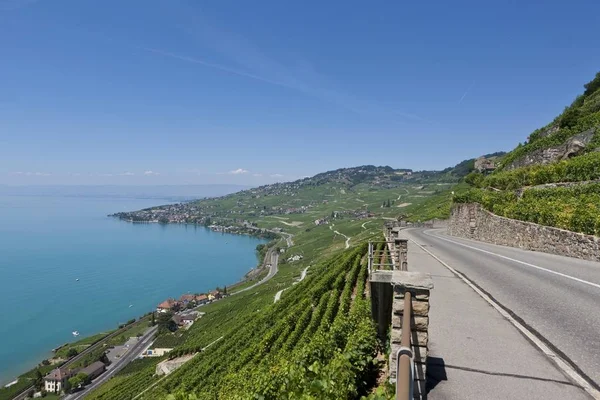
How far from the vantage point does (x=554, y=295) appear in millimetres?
9266

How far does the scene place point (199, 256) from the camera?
592 feet

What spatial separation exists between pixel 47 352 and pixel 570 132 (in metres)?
106

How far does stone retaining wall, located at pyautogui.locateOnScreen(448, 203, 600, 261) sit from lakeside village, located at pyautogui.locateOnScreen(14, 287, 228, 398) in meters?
57.9

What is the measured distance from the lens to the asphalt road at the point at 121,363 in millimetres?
62713

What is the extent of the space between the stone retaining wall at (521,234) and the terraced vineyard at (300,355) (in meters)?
10.2

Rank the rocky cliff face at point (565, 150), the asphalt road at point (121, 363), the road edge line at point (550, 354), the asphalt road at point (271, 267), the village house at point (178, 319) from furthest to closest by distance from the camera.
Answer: the asphalt road at point (271, 267), the village house at point (178, 319), the asphalt road at point (121, 363), the rocky cliff face at point (565, 150), the road edge line at point (550, 354)

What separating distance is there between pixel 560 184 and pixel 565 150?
889cm

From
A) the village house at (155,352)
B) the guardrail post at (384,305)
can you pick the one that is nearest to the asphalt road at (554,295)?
the guardrail post at (384,305)

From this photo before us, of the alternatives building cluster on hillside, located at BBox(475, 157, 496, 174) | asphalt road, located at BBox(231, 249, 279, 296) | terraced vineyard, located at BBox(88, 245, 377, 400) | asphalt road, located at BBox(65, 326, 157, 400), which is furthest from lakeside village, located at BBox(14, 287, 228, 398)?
building cluster on hillside, located at BBox(475, 157, 496, 174)

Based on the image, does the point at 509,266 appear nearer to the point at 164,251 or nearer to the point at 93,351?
the point at 93,351

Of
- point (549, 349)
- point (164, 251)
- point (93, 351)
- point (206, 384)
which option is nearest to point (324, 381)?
point (549, 349)

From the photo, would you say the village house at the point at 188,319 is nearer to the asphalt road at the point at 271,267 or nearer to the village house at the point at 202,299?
the village house at the point at 202,299

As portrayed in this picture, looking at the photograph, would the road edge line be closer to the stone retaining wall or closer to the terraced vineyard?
the terraced vineyard

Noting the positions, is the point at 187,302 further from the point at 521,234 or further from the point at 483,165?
the point at 483,165
